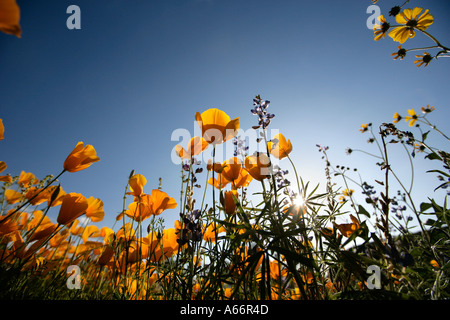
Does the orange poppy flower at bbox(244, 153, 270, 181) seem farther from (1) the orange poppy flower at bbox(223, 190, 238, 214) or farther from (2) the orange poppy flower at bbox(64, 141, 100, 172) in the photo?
(2) the orange poppy flower at bbox(64, 141, 100, 172)

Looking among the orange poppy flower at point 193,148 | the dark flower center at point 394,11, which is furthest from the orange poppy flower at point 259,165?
the dark flower center at point 394,11

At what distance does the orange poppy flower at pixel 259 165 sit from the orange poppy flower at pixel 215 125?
0.22 metres

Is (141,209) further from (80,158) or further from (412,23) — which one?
(412,23)

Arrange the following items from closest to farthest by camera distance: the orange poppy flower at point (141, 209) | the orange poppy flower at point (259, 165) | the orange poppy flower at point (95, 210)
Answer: the orange poppy flower at point (259, 165)
the orange poppy flower at point (141, 209)
the orange poppy flower at point (95, 210)

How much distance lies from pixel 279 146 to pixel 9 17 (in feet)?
3.77

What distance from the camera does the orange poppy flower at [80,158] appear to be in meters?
1.14

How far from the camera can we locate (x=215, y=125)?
1219mm

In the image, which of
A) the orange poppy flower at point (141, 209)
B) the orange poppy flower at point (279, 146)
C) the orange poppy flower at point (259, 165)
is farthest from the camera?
the orange poppy flower at point (141, 209)

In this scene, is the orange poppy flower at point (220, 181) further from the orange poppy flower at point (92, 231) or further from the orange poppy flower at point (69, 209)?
the orange poppy flower at point (92, 231)

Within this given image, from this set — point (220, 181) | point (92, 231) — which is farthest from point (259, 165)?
point (92, 231)

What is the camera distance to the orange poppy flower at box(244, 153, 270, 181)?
1085 millimetres
